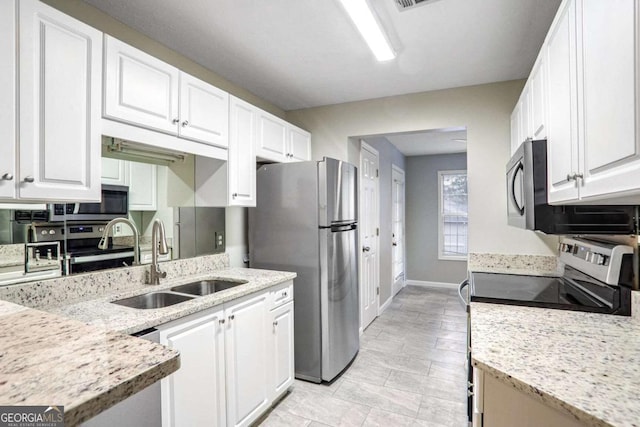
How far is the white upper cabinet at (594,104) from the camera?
851mm

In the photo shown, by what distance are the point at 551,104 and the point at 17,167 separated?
7.47ft

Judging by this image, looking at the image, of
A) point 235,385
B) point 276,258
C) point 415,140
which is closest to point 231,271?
point 276,258

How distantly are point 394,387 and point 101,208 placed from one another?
7.98ft

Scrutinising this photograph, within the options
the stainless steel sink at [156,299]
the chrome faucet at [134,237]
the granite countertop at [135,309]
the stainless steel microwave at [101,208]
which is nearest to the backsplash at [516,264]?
the granite countertop at [135,309]

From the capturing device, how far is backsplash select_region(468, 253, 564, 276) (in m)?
2.62

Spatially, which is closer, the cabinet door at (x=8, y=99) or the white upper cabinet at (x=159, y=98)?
the cabinet door at (x=8, y=99)

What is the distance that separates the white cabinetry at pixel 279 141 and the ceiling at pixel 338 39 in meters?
0.38

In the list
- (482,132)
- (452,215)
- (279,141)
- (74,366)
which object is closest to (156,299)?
(74,366)

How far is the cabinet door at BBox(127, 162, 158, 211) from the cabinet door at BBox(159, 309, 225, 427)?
2.97ft

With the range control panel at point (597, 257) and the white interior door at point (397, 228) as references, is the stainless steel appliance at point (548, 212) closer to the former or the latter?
the range control panel at point (597, 257)

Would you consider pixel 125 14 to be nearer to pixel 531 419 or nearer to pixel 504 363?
pixel 504 363

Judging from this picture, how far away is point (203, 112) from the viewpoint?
2139 millimetres

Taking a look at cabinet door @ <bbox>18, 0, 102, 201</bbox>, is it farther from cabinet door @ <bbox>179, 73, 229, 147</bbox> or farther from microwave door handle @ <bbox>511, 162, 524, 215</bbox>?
microwave door handle @ <bbox>511, 162, 524, 215</bbox>

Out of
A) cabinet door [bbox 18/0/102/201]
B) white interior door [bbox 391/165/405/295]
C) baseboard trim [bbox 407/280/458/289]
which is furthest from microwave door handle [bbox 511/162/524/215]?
baseboard trim [bbox 407/280/458/289]
